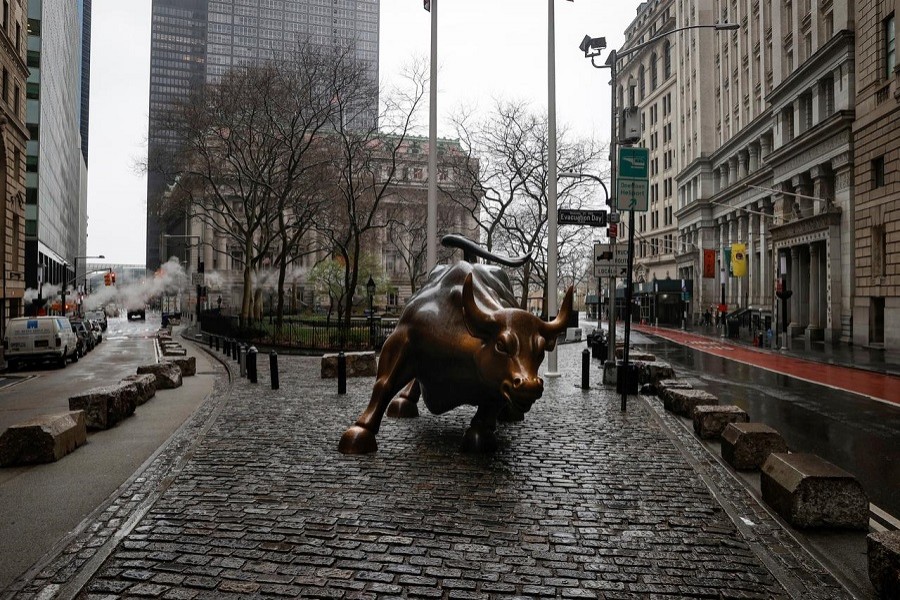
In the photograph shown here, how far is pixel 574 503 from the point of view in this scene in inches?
227

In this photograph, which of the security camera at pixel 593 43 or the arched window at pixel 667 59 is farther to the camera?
the arched window at pixel 667 59

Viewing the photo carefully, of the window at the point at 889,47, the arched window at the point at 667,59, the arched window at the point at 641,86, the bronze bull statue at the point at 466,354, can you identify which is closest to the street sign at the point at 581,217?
the bronze bull statue at the point at 466,354

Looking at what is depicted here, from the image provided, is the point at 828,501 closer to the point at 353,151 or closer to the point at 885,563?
the point at 885,563

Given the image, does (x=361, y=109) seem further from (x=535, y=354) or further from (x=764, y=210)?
(x=764, y=210)

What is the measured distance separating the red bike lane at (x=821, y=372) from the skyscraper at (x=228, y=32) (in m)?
39.0

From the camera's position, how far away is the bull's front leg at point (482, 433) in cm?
748

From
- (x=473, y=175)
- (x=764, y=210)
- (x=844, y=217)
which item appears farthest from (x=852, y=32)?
(x=473, y=175)

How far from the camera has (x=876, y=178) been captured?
1101 inches

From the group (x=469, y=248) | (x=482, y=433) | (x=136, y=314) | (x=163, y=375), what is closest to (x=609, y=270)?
(x=469, y=248)

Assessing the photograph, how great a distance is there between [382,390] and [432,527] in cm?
264

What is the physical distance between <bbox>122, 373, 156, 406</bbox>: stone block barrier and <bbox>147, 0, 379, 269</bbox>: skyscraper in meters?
43.7

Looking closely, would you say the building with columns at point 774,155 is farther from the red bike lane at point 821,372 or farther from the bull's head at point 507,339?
the bull's head at point 507,339

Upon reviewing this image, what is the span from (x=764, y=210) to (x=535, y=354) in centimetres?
4337

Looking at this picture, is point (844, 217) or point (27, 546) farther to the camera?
point (844, 217)
